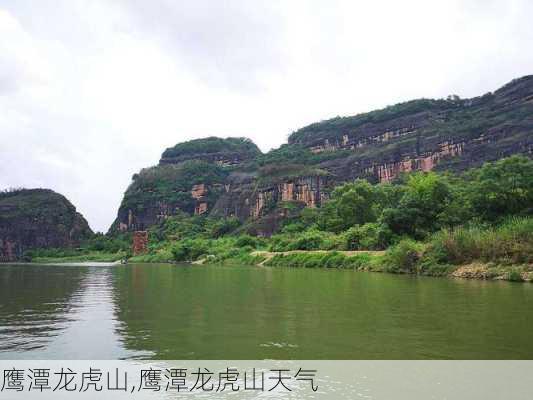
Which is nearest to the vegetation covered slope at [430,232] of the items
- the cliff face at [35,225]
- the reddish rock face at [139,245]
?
the reddish rock face at [139,245]

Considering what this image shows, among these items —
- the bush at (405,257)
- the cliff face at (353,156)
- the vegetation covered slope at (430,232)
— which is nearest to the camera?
the vegetation covered slope at (430,232)

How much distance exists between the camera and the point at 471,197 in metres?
37.4

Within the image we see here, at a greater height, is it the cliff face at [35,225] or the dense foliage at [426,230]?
the cliff face at [35,225]

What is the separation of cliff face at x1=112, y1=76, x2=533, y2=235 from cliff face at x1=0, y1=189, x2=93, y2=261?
1642cm

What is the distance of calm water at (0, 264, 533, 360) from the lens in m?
9.38

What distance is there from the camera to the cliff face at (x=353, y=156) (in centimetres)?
10006

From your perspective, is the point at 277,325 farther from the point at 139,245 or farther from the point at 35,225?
the point at 35,225

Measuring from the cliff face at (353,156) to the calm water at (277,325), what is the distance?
8056 centimetres

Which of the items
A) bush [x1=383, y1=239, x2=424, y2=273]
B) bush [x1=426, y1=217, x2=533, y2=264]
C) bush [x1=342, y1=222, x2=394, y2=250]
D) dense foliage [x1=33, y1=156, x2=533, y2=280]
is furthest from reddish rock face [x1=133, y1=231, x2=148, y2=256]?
bush [x1=426, y1=217, x2=533, y2=264]

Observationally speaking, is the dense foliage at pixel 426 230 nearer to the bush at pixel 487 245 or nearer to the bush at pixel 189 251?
the bush at pixel 487 245

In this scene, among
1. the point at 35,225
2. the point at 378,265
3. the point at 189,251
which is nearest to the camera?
the point at 378,265

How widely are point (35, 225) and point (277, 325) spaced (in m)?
162

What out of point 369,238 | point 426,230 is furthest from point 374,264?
point 369,238

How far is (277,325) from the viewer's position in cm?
1243
